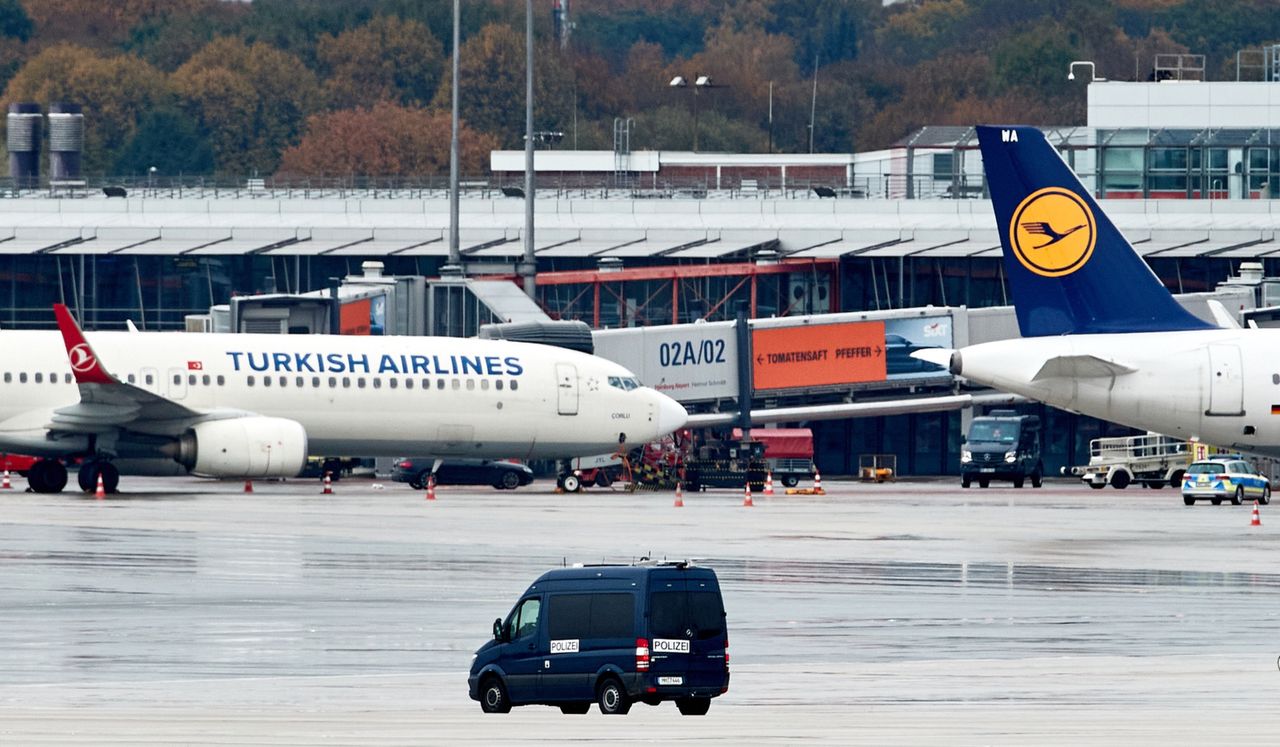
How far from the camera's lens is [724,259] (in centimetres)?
7375

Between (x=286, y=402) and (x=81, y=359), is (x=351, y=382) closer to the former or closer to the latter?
(x=286, y=402)

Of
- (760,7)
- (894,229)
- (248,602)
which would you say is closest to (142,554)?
(248,602)

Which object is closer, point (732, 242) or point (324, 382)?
point (324, 382)

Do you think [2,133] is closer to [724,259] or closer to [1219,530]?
[724,259]

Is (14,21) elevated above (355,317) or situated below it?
above

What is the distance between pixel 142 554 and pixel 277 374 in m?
16.7

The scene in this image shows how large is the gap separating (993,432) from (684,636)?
44773mm

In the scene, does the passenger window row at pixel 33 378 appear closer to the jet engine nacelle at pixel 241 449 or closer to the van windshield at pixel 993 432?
the jet engine nacelle at pixel 241 449

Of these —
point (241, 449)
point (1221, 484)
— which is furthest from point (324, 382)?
point (1221, 484)

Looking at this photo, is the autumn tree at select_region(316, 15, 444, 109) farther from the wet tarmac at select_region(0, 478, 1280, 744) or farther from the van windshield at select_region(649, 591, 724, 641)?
the van windshield at select_region(649, 591, 724, 641)

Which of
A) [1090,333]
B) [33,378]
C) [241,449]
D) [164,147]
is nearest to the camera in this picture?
[1090,333]

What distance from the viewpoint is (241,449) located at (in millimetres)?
45125

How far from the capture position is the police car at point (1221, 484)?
4831cm

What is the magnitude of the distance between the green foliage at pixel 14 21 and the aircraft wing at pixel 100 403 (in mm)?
106102
